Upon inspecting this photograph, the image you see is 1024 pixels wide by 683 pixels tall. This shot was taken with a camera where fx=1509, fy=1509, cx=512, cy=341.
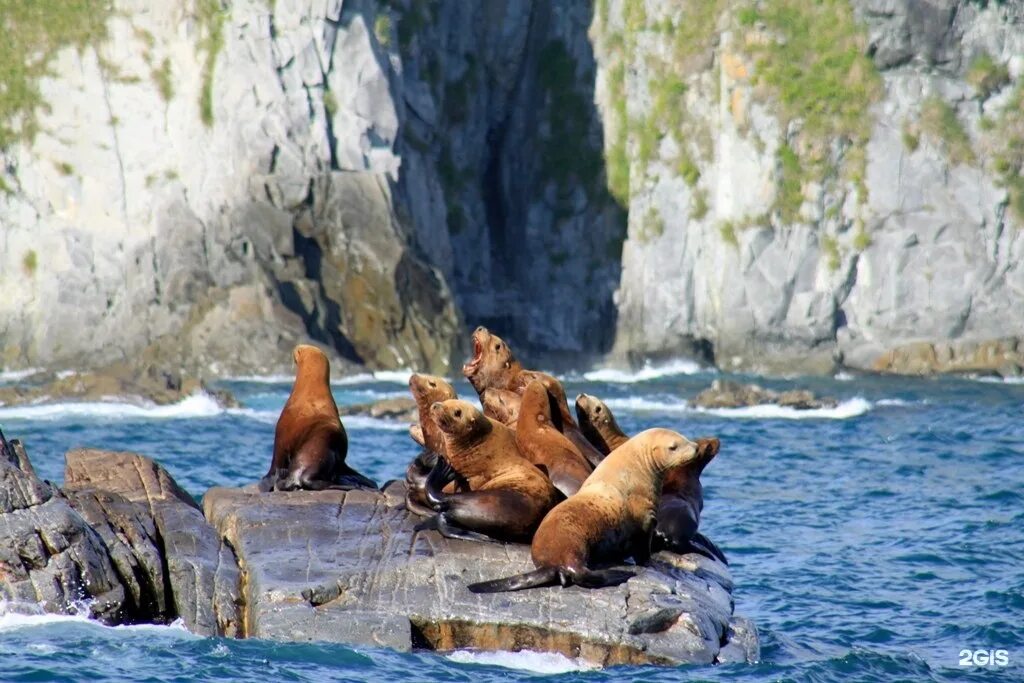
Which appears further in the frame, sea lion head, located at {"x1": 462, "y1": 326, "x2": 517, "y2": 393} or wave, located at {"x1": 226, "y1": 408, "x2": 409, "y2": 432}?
wave, located at {"x1": 226, "y1": 408, "x2": 409, "y2": 432}

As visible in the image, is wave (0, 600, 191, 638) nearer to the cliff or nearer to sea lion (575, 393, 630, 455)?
sea lion (575, 393, 630, 455)

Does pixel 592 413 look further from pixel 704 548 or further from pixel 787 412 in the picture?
pixel 787 412

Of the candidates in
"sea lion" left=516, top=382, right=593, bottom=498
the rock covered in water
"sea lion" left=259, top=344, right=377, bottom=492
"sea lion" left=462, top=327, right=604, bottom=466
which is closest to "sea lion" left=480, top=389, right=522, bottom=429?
"sea lion" left=462, top=327, right=604, bottom=466

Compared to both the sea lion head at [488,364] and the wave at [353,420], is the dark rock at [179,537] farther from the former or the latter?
the wave at [353,420]

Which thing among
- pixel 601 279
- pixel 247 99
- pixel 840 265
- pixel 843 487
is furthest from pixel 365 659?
pixel 601 279

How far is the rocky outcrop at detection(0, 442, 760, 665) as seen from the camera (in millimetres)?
9523

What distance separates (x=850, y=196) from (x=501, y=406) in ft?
124

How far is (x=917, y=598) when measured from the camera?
1381 cm

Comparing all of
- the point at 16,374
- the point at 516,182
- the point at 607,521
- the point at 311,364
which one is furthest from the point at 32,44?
the point at 607,521

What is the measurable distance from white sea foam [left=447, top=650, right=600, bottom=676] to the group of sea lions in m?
0.48

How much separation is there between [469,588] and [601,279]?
44.0 metres

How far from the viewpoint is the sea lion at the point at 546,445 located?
36.6ft

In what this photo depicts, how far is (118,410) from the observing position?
3134 cm

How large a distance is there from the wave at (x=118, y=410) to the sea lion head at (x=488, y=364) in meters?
17.8
